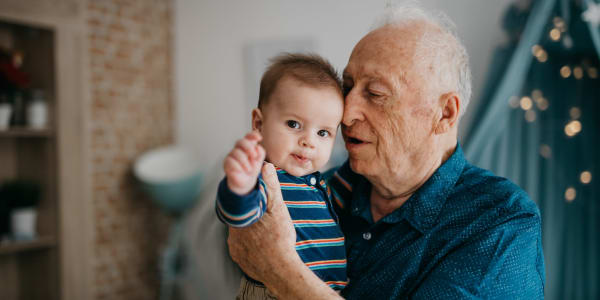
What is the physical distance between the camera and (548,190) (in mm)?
2127

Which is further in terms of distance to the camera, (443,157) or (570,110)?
(570,110)

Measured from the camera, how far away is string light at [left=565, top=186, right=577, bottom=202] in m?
2.07

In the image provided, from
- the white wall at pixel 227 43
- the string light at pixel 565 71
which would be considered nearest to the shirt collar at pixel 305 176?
the string light at pixel 565 71

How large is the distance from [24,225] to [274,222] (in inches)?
117

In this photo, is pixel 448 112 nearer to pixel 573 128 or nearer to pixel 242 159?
pixel 242 159

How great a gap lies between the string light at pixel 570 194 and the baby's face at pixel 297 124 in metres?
1.62

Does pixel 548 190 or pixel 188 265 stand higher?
pixel 548 190

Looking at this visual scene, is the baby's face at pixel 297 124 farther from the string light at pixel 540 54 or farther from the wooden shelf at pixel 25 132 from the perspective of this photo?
the wooden shelf at pixel 25 132

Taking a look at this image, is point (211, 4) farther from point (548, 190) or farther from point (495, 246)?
point (495, 246)

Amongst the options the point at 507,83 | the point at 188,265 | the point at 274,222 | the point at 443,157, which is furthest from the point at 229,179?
the point at 188,265

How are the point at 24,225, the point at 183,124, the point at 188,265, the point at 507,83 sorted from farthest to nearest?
the point at 183,124 → the point at 188,265 → the point at 24,225 → the point at 507,83

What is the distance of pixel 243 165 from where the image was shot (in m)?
0.82

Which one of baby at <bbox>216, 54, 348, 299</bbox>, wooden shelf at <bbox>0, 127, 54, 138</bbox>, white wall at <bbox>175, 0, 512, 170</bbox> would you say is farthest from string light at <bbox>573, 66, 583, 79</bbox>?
wooden shelf at <bbox>0, 127, 54, 138</bbox>

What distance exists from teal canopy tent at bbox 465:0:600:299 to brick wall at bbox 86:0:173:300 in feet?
9.71
